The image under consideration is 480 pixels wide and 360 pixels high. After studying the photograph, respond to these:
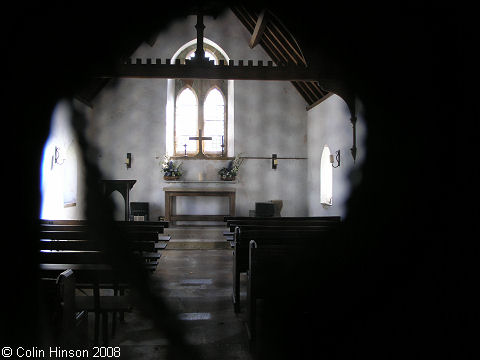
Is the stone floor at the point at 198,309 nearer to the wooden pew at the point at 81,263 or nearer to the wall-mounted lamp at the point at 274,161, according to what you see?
the wooden pew at the point at 81,263

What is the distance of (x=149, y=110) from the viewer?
10.7 m

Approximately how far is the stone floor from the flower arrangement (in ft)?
11.1

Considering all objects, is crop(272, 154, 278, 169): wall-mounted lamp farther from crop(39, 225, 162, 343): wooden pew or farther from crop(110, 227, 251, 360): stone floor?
crop(39, 225, 162, 343): wooden pew

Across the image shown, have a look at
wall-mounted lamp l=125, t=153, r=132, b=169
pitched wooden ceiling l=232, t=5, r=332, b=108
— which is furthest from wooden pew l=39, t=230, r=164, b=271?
wall-mounted lamp l=125, t=153, r=132, b=169

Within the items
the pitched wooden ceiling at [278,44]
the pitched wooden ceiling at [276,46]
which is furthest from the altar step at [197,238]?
the pitched wooden ceiling at [278,44]

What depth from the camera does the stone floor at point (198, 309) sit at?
2.67m

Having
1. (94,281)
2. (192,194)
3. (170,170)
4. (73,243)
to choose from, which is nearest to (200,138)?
(170,170)

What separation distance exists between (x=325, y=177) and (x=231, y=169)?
255cm

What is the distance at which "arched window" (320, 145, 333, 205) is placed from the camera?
939 centimetres

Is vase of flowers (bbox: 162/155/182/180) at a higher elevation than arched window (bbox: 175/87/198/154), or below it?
below

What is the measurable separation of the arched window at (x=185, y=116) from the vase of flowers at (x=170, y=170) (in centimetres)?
54

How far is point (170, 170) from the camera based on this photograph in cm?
1047

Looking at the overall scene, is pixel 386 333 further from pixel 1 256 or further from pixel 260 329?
pixel 260 329

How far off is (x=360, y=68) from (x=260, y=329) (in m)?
2.85
